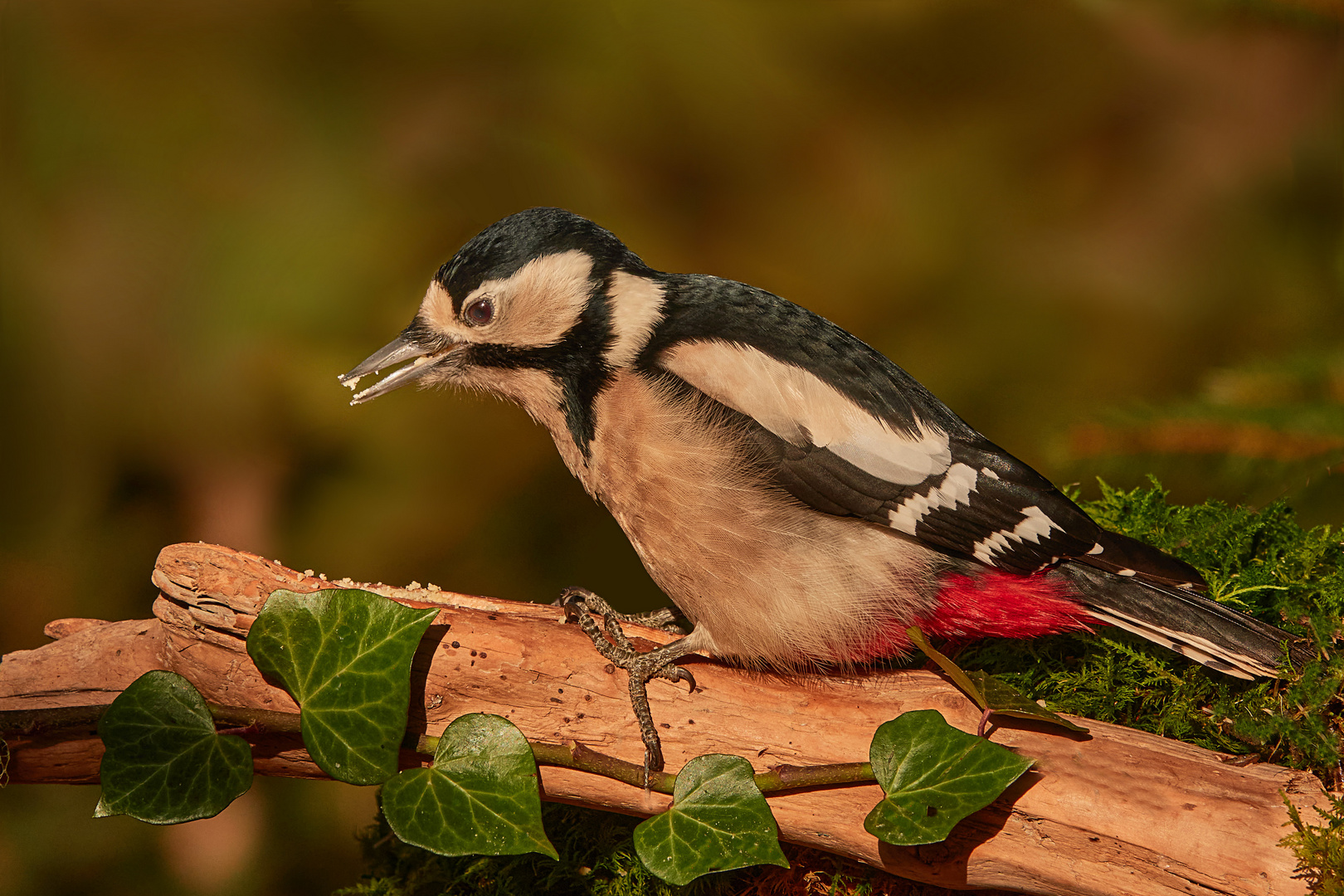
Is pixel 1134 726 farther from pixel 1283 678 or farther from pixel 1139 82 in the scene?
pixel 1139 82

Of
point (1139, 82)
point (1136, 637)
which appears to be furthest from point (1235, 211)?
point (1136, 637)

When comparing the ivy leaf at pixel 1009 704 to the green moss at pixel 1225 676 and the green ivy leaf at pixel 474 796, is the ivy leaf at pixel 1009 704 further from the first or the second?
the green ivy leaf at pixel 474 796

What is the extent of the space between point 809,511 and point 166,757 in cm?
79

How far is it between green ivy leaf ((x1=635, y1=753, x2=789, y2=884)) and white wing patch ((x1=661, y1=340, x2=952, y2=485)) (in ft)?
1.39

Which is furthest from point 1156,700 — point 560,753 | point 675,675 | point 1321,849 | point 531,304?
point 531,304

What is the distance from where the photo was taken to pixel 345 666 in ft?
3.42

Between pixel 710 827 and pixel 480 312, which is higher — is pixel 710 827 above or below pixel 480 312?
below

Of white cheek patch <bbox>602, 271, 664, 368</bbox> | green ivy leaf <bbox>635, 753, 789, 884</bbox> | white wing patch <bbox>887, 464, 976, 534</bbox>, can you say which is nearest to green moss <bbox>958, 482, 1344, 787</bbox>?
white wing patch <bbox>887, 464, 976, 534</bbox>

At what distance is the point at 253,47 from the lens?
223 centimetres

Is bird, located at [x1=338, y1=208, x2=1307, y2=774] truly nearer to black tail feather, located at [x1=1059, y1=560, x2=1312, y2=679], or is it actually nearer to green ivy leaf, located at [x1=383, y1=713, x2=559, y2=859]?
black tail feather, located at [x1=1059, y1=560, x2=1312, y2=679]

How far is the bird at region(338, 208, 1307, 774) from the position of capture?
1.27 meters

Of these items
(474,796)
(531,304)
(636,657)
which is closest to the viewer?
(474,796)

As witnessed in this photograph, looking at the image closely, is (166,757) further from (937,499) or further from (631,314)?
(937,499)

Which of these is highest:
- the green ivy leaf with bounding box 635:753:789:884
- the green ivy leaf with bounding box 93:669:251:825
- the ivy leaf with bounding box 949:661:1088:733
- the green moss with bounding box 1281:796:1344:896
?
the ivy leaf with bounding box 949:661:1088:733
